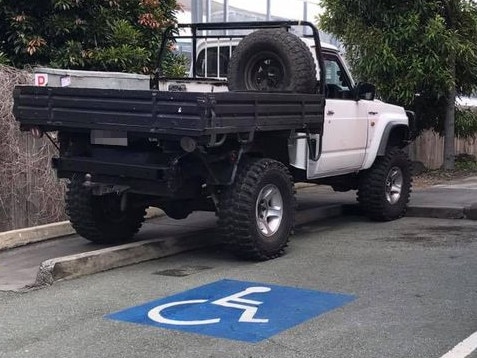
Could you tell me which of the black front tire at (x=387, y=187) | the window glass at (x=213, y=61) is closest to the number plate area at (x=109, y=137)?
the window glass at (x=213, y=61)

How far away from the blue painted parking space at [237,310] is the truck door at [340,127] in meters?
2.52

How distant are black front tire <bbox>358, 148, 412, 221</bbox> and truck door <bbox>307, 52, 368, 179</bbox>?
0.50 m

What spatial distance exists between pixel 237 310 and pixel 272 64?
3.62m

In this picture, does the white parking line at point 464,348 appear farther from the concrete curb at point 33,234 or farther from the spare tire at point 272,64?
the concrete curb at point 33,234

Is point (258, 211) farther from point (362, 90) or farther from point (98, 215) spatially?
point (362, 90)

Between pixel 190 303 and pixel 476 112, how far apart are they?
1259 centimetres

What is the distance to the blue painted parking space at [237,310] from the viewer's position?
5230mm

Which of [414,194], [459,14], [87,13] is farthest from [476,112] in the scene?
[87,13]

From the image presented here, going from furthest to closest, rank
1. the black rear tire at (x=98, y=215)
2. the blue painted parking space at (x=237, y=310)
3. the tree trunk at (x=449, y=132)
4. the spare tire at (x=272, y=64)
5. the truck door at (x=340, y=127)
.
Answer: the tree trunk at (x=449, y=132) → the truck door at (x=340, y=127) → the spare tire at (x=272, y=64) → the black rear tire at (x=98, y=215) → the blue painted parking space at (x=237, y=310)

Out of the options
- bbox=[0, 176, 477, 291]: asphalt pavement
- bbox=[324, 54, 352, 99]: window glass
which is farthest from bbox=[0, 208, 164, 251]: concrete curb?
bbox=[324, 54, 352, 99]: window glass

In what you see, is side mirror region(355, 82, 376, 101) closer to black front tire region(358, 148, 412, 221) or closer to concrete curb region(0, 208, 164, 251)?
black front tire region(358, 148, 412, 221)

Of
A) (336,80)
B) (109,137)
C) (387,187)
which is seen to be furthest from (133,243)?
(387,187)

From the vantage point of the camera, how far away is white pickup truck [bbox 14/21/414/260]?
6.58 meters

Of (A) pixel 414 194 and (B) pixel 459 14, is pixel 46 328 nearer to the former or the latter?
(A) pixel 414 194
